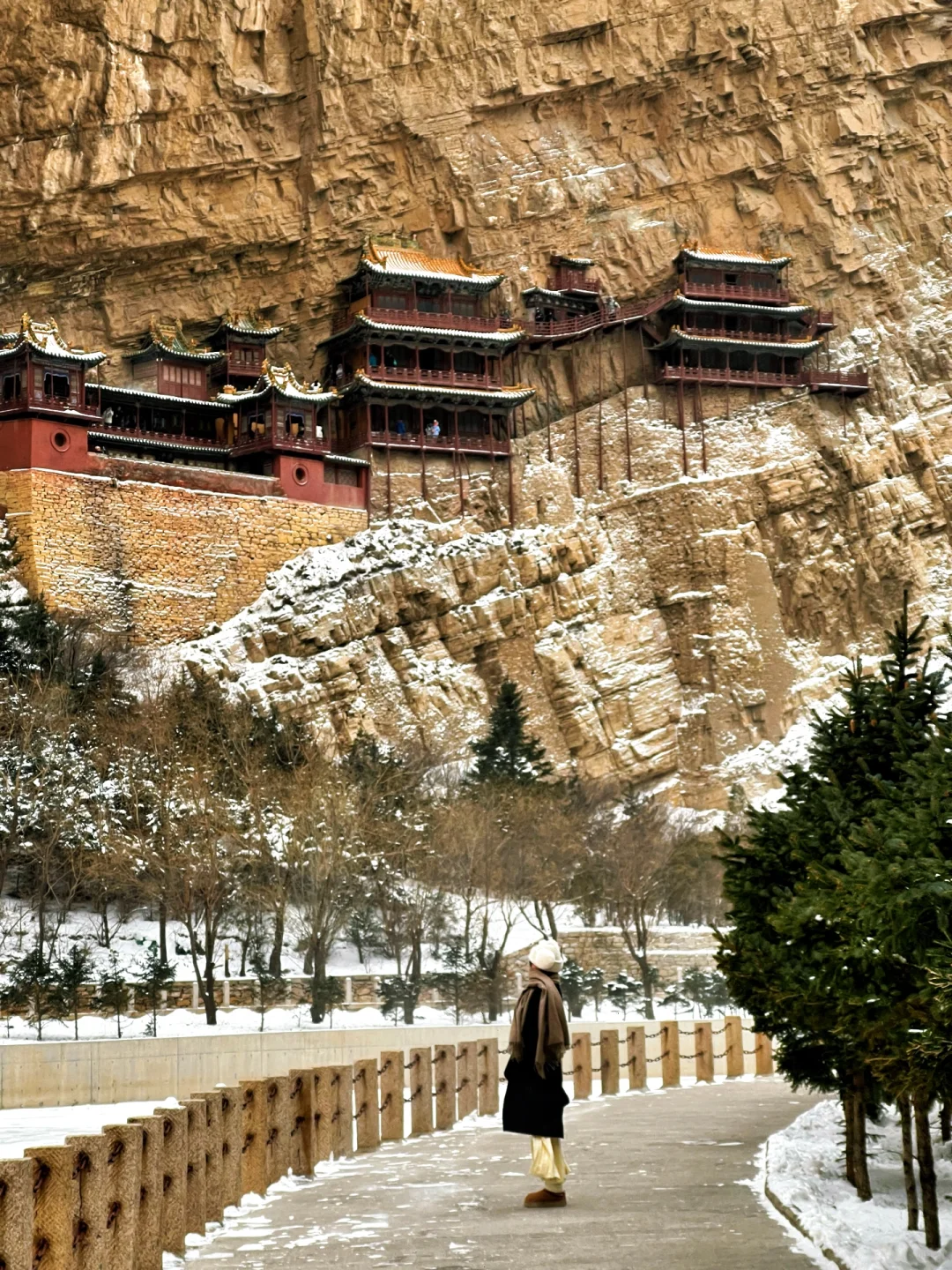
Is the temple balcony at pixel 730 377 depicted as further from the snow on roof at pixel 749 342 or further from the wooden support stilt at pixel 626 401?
the wooden support stilt at pixel 626 401

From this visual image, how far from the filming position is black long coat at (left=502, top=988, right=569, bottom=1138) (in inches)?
441

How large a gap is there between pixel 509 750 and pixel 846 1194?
36.3 meters

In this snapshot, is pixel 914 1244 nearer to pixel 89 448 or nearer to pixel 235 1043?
pixel 235 1043

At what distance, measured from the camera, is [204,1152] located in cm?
1057

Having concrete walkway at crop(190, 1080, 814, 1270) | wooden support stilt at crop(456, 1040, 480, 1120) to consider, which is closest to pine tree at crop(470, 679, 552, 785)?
wooden support stilt at crop(456, 1040, 480, 1120)

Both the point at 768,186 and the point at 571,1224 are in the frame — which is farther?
the point at 768,186

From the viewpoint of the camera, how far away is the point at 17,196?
56.7 m

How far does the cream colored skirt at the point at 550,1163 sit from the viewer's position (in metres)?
11.1

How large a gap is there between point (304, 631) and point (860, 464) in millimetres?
18863

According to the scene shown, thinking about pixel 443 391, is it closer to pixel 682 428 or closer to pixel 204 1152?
pixel 682 428

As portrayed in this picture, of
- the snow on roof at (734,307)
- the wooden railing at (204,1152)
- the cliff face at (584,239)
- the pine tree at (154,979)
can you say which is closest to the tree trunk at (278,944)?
the pine tree at (154,979)

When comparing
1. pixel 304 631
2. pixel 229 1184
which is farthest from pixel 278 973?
pixel 229 1184

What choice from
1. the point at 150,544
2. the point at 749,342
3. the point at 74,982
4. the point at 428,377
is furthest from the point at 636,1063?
the point at 749,342

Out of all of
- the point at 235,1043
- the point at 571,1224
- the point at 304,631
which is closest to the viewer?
the point at 571,1224
